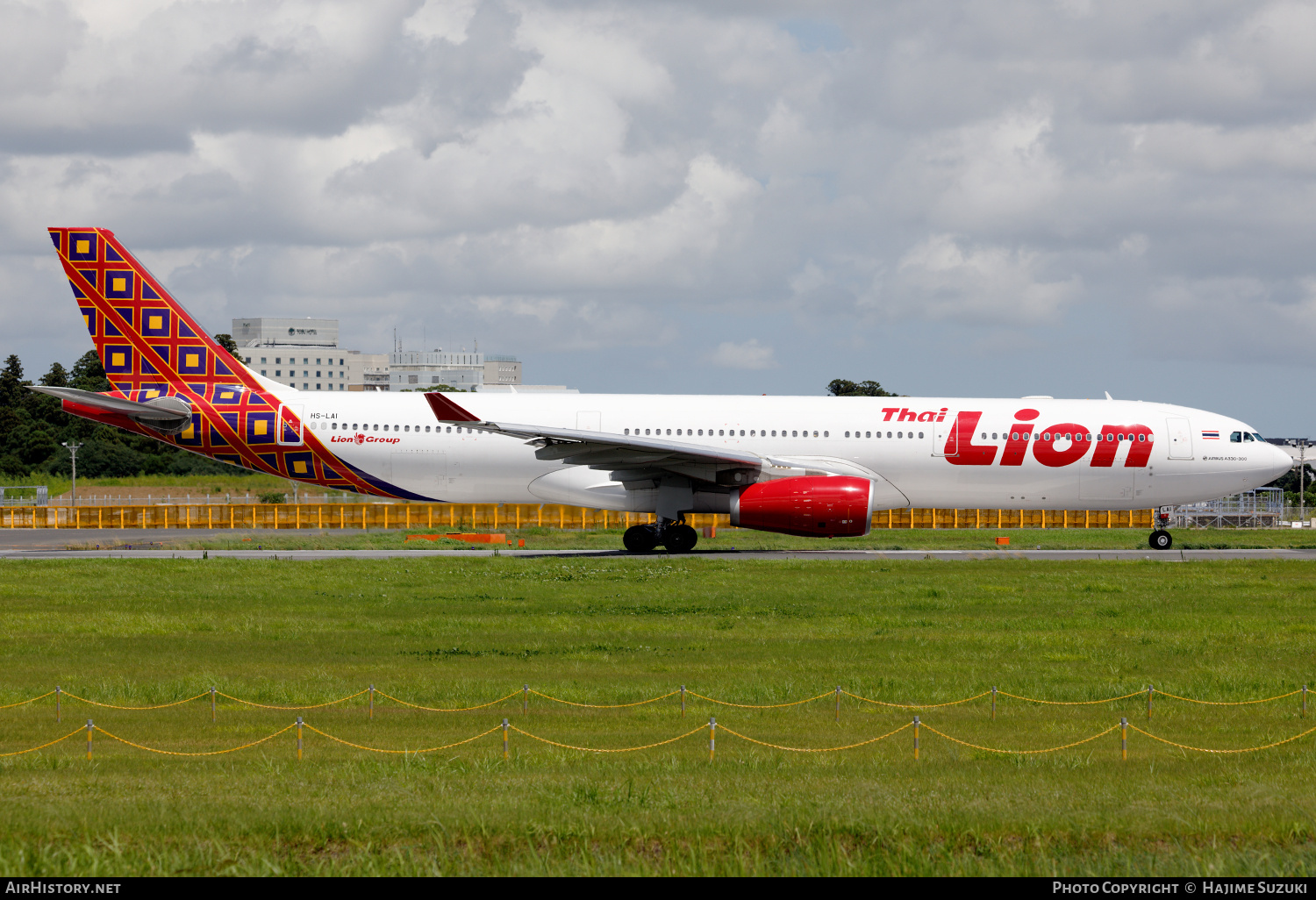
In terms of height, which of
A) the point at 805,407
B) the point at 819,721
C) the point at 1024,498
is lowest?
the point at 819,721

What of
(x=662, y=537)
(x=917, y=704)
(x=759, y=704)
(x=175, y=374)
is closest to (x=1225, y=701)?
(x=917, y=704)

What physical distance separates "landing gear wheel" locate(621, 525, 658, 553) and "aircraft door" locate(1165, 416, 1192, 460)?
1458 cm

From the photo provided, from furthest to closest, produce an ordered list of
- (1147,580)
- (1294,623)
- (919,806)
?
(1147,580) → (1294,623) → (919,806)

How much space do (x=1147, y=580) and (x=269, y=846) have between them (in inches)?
904

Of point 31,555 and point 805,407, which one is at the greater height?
point 805,407

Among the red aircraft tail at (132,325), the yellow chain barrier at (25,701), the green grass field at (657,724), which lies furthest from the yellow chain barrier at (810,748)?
the red aircraft tail at (132,325)

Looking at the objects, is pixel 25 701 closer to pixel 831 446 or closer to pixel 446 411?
pixel 446 411

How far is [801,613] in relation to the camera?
21844mm

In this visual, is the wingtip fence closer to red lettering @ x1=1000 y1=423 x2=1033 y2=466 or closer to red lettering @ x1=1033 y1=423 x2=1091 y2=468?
red lettering @ x1=1000 y1=423 x2=1033 y2=466

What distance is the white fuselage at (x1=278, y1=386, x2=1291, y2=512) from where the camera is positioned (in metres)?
32.8

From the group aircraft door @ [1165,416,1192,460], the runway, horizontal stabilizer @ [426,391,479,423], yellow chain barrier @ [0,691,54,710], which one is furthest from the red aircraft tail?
aircraft door @ [1165,416,1192,460]

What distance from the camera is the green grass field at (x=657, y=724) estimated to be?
8336 mm

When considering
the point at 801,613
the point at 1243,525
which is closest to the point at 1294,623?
the point at 801,613

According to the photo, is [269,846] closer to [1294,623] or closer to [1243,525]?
[1294,623]
